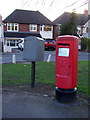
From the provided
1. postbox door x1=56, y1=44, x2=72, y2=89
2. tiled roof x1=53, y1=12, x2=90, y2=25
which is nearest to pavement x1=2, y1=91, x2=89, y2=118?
postbox door x1=56, y1=44, x2=72, y2=89

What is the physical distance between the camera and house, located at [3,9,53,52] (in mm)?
41406

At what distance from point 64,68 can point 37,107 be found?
1206 millimetres

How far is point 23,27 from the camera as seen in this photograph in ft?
141

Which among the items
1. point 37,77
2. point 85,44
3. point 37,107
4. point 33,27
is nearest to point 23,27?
point 33,27

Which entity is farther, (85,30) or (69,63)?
(85,30)

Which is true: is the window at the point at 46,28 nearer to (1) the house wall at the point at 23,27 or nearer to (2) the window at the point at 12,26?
(1) the house wall at the point at 23,27

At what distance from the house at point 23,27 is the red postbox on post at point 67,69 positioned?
119 ft

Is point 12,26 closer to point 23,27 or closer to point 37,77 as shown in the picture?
point 23,27

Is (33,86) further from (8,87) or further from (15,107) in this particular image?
(15,107)

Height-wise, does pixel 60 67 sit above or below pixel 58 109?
above

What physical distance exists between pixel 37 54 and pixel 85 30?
44654mm

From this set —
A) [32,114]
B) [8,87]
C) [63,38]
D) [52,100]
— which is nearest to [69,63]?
[63,38]

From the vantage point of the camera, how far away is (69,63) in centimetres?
525

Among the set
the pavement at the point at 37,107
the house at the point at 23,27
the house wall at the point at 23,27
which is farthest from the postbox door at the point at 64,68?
the house wall at the point at 23,27
